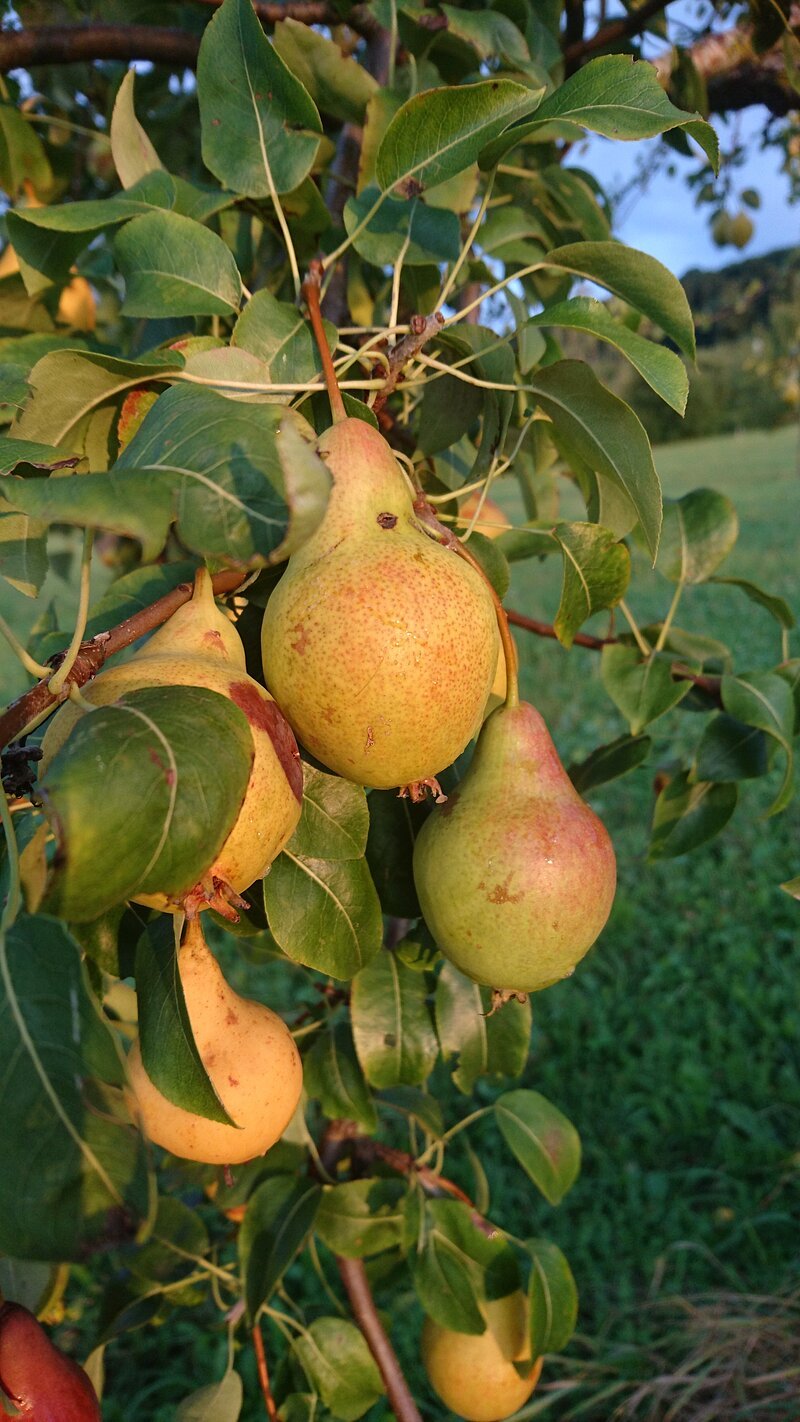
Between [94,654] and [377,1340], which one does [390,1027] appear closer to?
[377,1340]

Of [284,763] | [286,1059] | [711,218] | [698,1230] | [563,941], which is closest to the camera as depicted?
[284,763]

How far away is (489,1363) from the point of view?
1417mm

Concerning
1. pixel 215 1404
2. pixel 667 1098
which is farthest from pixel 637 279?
pixel 667 1098

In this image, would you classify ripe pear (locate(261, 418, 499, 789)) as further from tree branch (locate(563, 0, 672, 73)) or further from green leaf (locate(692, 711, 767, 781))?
tree branch (locate(563, 0, 672, 73))

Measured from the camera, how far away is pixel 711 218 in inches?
174

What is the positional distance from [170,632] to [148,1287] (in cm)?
108

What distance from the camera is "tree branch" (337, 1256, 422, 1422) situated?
4.50 feet

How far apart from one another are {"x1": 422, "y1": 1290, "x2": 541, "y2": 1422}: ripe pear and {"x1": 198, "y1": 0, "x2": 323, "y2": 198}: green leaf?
1.41 meters

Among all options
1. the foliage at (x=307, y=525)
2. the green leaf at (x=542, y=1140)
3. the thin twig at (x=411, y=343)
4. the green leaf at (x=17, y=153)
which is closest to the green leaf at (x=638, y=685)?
the foliage at (x=307, y=525)

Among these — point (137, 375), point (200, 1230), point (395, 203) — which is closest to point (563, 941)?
point (137, 375)

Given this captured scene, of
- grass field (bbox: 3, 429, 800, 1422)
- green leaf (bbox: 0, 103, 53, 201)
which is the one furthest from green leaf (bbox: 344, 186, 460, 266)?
grass field (bbox: 3, 429, 800, 1422)

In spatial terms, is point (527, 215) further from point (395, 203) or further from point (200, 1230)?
point (200, 1230)

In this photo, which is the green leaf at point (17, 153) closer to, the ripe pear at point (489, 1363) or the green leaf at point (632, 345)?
the green leaf at point (632, 345)

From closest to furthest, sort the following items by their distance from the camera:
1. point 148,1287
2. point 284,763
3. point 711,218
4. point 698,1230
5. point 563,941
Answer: point 284,763, point 563,941, point 148,1287, point 698,1230, point 711,218
